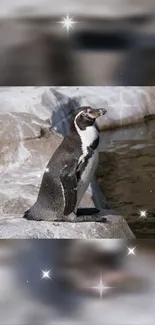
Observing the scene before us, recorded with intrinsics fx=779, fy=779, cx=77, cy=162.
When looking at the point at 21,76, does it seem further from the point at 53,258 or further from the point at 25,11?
the point at 53,258

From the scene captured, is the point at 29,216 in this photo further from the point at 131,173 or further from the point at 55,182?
the point at 131,173

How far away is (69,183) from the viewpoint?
2.13 m

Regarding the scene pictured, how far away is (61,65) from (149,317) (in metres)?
0.86

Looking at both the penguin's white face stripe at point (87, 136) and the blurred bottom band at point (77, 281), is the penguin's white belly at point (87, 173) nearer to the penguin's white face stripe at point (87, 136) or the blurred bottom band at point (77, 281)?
the penguin's white face stripe at point (87, 136)

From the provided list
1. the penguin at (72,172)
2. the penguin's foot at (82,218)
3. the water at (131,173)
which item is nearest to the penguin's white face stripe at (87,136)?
the penguin at (72,172)

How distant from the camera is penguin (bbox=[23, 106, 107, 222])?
7.00 feet

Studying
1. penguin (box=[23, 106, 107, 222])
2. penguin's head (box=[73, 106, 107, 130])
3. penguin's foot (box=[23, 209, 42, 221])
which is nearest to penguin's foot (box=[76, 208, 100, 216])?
penguin (box=[23, 106, 107, 222])

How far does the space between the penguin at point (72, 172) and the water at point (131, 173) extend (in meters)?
0.40

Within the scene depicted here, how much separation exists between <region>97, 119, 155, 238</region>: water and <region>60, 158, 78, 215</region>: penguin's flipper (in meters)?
0.41

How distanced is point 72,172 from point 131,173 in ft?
4.16

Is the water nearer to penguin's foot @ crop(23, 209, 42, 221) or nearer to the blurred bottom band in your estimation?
penguin's foot @ crop(23, 209, 42, 221)

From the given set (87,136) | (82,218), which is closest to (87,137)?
(87,136)

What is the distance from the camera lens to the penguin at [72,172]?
2135 millimetres

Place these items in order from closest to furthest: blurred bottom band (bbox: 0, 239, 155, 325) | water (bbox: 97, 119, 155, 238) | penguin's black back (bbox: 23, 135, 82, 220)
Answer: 1. blurred bottom band (bbox: 0, 239, 155, 325)
2. penguin's black back (bbox: 23, 135, 82, 220)
3. water (bbox: 97, 119, 155, 238)
